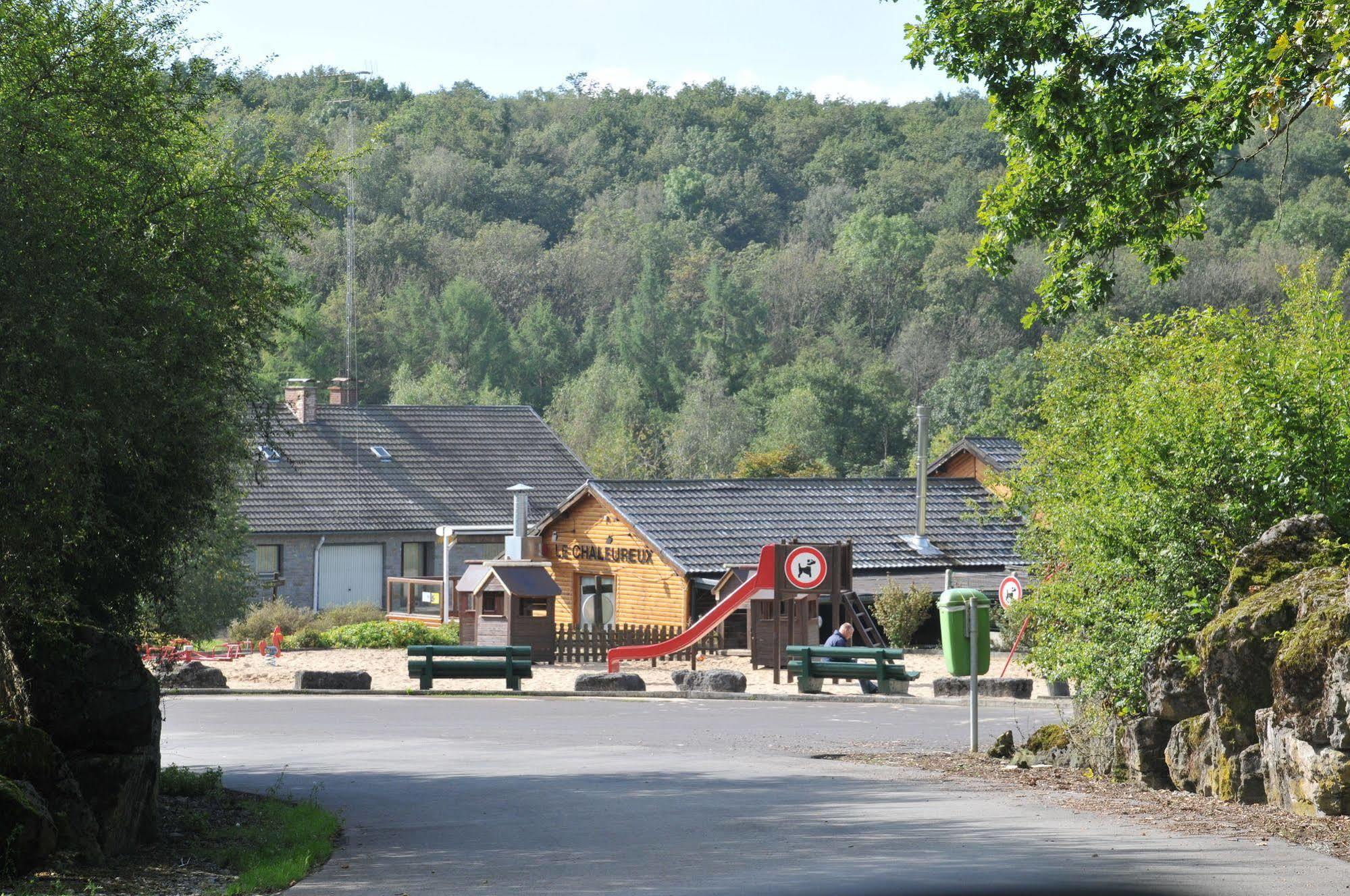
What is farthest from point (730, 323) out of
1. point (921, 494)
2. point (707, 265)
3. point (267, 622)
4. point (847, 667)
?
point (847, 667)

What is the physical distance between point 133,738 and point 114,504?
1894 mm

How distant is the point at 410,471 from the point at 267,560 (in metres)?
6.47

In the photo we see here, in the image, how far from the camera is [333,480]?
2008 inches

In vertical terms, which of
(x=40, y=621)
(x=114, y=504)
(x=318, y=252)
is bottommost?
(x=40, y=621)

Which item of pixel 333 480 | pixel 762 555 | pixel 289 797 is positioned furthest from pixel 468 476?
pixel 289 797

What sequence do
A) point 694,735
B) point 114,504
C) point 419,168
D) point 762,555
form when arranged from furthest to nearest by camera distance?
1. point 419,168
2. point 762,555
3. point 694,735
4. point 114,504

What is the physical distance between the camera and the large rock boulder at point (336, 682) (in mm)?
28953

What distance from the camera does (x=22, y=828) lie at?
10.4 metres

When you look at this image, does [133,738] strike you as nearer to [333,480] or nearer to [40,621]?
[40,621]

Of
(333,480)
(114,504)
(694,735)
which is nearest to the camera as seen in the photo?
(114,504)

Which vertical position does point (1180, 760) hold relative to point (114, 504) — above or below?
below

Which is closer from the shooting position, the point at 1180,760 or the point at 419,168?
the point at 1180,760

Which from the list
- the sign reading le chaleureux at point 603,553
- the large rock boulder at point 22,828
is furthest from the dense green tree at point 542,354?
the large rock boulder at point 22,828

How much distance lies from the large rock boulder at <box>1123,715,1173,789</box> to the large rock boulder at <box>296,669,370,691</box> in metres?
17.2
